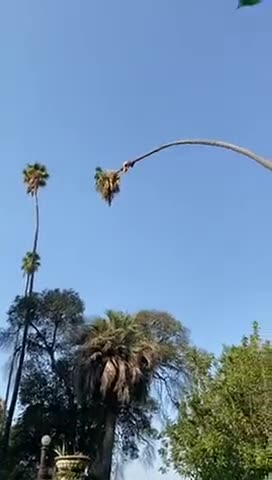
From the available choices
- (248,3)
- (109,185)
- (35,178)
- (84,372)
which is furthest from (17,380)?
(248,3)

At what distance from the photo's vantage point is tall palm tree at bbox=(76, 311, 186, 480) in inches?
936

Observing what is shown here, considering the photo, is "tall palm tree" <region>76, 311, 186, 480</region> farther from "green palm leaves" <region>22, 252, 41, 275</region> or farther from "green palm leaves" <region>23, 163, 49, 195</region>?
"green palm leaves" <region>23, 163, 49, 195</region>

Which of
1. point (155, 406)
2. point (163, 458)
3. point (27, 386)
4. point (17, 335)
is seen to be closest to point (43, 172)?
point (17, 335)

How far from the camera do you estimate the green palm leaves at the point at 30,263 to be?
31281mm

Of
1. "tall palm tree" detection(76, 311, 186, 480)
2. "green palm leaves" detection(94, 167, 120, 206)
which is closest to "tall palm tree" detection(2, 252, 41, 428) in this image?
"tall palm tree" detection(76, 311, 186, 480)

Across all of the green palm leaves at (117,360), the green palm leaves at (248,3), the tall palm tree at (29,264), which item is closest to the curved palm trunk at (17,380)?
the tall palm tree at (29,264)

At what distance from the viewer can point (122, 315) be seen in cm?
2605

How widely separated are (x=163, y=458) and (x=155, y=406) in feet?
26.7

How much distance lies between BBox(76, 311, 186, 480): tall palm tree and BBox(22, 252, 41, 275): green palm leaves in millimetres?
6350

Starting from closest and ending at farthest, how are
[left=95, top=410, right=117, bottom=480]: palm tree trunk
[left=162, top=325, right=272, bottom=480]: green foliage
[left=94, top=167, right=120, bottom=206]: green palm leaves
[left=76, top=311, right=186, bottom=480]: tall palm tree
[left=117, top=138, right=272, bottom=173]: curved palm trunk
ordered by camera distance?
1. [left=117, top=138, right=272, bottom=173]: curved palm trunk
2. [left=94, top=167, right=120, bottom=206]: green palm leaves
3. [left=162, top=325, right=272, bottom=480]: green foliage
4. [left=95, top=410, right=117, bottom=480]: palm tree trunk
5. [left=76, top=311, right=186, bottom=480]: tall palm tree

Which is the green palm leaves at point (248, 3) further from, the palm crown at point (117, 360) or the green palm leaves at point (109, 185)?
the palm crown at point (117, 360)

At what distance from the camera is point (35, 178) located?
105ft

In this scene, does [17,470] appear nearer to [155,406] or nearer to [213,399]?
[155,406]

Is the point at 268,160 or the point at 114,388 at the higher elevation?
the point at 114,388
